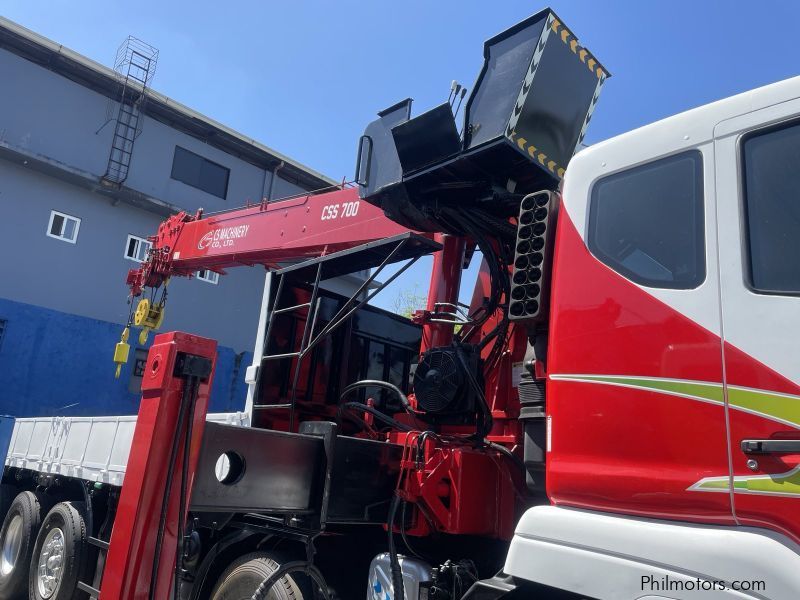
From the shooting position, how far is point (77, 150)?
1725 cm

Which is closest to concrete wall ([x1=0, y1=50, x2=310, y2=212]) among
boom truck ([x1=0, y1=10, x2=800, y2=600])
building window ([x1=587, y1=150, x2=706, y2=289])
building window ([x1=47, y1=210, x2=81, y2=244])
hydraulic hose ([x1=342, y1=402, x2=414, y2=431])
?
building window ([x1=47, y1=210, x2=81, y2=244])

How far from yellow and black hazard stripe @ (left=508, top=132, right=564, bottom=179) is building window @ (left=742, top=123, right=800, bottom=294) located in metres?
1.29

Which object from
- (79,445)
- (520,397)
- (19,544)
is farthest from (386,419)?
(19,544)

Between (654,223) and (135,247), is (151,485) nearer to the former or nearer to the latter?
(654,223)

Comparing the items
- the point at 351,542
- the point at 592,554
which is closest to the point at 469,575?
the point at 351,542

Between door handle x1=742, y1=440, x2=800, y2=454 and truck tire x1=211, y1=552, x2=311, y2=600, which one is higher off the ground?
door handle x1=742, y1=440, x2=800, y2=454

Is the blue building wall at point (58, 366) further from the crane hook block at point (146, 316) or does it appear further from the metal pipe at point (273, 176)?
the crane hook block at point (146, 316)

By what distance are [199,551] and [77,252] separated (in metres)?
15.3

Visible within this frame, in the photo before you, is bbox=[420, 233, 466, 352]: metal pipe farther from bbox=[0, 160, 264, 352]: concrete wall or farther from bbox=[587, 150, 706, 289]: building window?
bbox=[0, 160, 264, 352]: concrete wall

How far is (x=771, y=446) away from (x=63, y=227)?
18403 mm

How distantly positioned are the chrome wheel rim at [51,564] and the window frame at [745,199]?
16.8ft

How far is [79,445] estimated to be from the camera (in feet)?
17.7

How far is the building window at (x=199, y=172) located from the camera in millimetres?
19141

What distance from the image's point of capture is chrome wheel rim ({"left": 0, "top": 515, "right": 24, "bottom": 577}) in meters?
5.98
